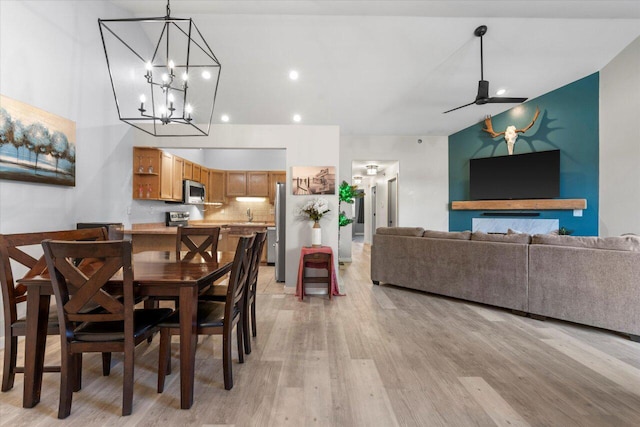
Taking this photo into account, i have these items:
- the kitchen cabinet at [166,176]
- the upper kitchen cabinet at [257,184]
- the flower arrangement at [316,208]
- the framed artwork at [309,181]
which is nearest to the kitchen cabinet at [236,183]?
the upper kitchen cabinet at [257,184]

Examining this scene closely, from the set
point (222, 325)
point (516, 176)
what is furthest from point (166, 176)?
point (516, 176)

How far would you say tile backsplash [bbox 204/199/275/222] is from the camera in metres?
7.06

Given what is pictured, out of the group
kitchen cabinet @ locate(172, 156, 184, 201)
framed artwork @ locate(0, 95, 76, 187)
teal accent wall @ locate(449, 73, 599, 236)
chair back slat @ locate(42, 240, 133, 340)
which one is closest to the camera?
chair back slat @ locate(42, 240, 133, 340)

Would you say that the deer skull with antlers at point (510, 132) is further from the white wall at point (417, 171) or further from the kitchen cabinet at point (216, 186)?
the kitchen cabinet at point (216, 186)

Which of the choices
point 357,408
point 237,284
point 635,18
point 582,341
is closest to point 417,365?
point 357,408

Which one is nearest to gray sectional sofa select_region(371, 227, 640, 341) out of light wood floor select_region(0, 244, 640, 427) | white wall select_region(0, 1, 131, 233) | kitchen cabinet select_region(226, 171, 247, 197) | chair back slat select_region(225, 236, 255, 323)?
light wood floor select_region(0, 244, 640, 427)

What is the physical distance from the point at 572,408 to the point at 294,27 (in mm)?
5132

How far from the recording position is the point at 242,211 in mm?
7090

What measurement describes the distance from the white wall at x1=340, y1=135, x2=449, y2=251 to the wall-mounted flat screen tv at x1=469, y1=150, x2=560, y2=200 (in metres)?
0.78

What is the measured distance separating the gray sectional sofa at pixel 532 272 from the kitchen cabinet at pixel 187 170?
376 centimetres

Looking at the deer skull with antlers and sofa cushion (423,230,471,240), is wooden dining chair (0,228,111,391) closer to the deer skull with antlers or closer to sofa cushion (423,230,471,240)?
sofa cushion (423,230,471,240)

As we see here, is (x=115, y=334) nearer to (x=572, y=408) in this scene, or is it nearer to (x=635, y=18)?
(x=572, y=408)

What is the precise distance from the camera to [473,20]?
4277 millimetres

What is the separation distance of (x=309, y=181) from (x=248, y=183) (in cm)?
304
